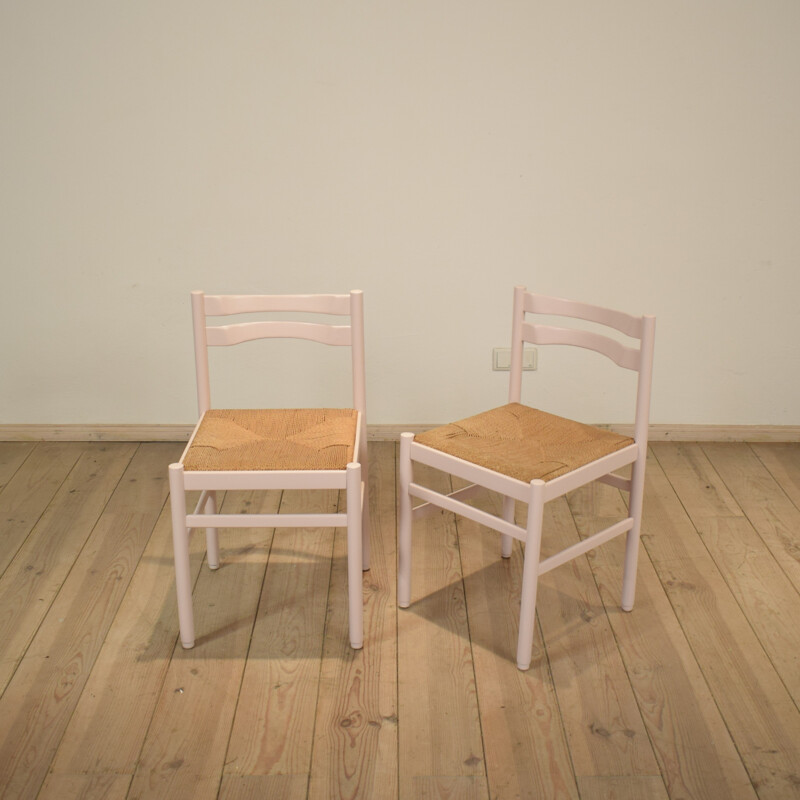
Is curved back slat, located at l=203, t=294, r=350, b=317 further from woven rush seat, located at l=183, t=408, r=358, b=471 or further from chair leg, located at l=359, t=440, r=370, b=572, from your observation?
chair leg, located at l=359, t=440, r=370, b=572

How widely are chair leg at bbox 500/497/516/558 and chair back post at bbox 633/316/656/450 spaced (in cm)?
40

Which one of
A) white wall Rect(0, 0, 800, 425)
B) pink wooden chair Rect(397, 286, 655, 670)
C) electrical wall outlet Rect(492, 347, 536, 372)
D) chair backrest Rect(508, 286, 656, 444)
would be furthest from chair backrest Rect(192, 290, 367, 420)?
electrical wall outlet Rect(492, 347, 536, 372)

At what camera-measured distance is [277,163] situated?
289 cm

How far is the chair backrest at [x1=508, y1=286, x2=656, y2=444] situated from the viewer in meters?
1.98

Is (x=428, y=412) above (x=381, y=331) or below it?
below

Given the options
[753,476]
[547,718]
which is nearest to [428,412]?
[753,476]

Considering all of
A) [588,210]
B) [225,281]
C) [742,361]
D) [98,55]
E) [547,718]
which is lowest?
[547,718]

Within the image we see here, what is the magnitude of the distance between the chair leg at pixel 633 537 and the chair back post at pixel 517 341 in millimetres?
340

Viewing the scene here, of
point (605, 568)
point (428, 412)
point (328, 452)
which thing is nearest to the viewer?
point (328, 452)

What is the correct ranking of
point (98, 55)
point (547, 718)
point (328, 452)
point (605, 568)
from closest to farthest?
point (547, 718), point (328, 452), point (605, 568), point (98, 55)

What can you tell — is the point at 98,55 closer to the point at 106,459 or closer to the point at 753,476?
the point at 106,459

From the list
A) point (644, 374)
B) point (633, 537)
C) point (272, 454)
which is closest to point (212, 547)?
point (272, 454)

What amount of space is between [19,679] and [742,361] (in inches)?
92.1

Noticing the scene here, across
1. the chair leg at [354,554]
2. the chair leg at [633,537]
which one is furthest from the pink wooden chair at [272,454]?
the chair leg at [633,537]
